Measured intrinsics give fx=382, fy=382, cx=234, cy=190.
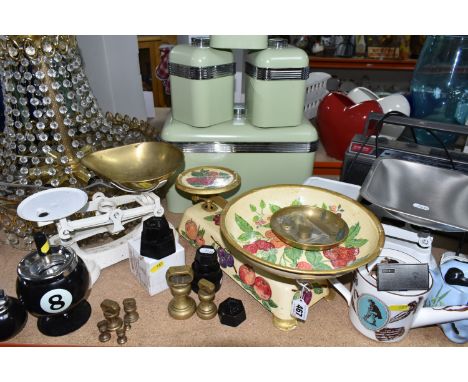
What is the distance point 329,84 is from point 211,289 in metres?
0.97

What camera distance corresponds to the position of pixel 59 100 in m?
0.90

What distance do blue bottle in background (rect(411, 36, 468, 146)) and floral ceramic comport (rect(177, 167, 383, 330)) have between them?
25.0 inches

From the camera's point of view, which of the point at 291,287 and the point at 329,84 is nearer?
the point at 291,287

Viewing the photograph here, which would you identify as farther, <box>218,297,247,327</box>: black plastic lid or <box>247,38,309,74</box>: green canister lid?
<box>247,38,309,74</box>: green canister lid

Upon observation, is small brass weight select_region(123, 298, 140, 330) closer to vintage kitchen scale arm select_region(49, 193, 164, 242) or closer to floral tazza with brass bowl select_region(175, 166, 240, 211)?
vintage kitchen scale arm select_region(49, 193, 164, 242)

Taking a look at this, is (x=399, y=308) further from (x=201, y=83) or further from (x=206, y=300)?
(x=201, y=83)

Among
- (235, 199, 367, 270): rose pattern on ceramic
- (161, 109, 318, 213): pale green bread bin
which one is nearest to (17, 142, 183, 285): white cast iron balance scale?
(161, 109, 318, 213): pale green bread bin

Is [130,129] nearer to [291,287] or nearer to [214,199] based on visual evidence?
[214,199]

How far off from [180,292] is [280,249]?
0.22m

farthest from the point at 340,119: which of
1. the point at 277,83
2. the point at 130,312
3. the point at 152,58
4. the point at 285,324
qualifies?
the point at 152,58

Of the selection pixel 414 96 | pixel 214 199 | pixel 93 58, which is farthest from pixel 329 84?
pixel 93 58

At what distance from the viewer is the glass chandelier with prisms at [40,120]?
0.86 meters

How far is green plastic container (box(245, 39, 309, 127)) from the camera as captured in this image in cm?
99

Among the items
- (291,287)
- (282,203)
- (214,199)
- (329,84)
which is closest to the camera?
(291,287)
